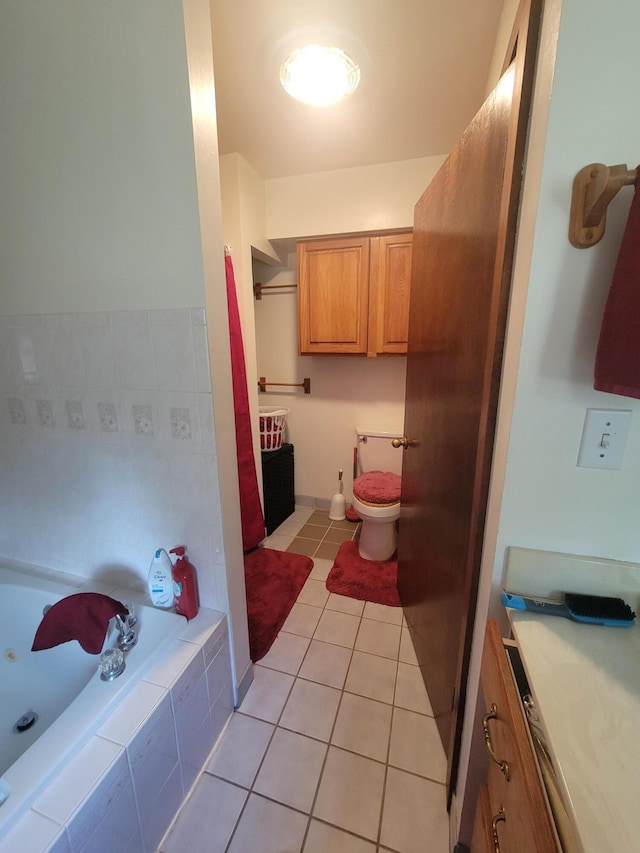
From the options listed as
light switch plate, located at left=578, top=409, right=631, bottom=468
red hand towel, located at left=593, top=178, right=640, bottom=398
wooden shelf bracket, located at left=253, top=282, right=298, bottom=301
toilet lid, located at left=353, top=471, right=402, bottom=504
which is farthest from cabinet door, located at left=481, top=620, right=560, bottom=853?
wooden shelf bracket, located at left=253, top=282, right=298, bottom=301

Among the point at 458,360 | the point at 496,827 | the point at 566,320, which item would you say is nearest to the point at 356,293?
the point at 458,360

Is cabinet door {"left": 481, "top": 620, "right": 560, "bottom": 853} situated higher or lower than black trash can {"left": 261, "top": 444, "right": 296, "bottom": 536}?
higher

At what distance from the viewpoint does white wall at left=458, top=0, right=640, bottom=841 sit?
534 millimetres

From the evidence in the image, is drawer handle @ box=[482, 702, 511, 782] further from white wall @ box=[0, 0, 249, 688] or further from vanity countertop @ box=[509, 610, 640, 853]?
white wall @ box=[0, 0, 249, 688]

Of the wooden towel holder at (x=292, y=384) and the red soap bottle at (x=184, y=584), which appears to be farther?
the wooden towel holder at (x=292, y=384)

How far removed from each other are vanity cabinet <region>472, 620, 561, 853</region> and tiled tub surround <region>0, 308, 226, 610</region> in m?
0.87

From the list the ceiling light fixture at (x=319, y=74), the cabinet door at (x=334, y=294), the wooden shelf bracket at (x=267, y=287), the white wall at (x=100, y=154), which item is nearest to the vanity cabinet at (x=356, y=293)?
the cabinet door at (x=334, y=294)

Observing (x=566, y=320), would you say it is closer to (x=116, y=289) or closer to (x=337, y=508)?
(x=116, y=289)

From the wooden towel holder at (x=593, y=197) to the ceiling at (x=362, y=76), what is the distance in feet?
3.63

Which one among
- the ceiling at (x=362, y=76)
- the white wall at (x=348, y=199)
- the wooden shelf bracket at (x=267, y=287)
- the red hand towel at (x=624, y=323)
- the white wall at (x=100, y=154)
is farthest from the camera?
the wooden shelf bracket at (x=267, y=287)

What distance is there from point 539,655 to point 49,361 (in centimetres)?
165

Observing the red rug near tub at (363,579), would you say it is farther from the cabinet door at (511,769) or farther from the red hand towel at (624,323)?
the red hand towel at (624,323)

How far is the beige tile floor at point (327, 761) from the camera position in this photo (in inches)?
38.4

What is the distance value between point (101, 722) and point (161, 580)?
40cm
